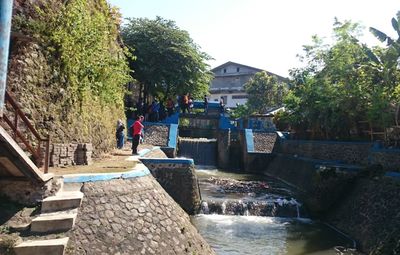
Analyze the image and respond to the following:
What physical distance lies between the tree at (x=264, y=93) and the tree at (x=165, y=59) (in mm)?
15994

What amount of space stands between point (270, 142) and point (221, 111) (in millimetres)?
5676

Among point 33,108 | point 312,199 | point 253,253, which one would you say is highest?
point 33,108

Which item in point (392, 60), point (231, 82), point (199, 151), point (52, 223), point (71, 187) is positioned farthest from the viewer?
point (231, 82)

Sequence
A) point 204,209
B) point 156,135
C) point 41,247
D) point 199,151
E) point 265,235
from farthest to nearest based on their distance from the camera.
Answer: point 199,151 < point 156,135 < point 204,209 < point 265,235 < point 41,247

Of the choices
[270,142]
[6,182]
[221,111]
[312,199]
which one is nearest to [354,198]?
[312,199]

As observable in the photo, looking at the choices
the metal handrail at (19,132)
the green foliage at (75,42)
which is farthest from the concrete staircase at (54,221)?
the green foliage at (75,42)

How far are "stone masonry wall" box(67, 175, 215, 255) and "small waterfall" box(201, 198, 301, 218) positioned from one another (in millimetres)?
7327

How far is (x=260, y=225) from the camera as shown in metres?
15.9

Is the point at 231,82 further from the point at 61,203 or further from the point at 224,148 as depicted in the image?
the point at 61,203

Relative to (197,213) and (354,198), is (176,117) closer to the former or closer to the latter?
(197,213)

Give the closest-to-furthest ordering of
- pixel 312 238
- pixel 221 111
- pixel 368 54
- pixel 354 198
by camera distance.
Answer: pixel 312 238 < pixel 354 198 < pixel 368 54 < pixel 221 111

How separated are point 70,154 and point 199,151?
21841mm

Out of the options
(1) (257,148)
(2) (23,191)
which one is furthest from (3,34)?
(1) (257,148)

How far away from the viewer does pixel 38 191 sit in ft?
26.1
